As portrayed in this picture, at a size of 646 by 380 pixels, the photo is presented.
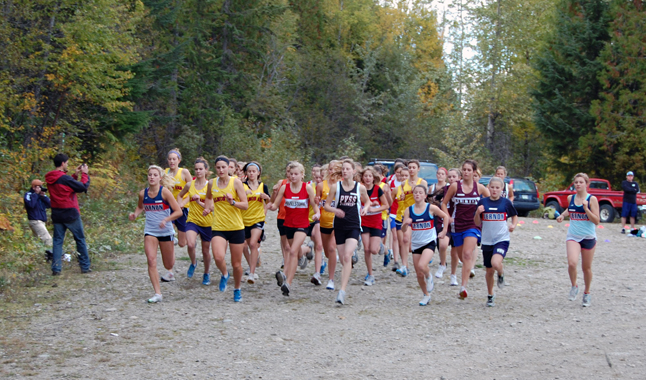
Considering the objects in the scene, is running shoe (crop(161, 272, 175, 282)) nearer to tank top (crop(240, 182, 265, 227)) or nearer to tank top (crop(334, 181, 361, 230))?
tank top (crop(240, 182, 265, 227))

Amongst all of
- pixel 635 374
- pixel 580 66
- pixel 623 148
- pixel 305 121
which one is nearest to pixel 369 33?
pixel 305 121

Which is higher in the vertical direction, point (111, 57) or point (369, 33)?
point (369, 33)

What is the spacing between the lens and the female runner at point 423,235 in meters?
8.73

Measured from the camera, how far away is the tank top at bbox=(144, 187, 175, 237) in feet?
28.3

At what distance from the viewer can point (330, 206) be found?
29.2 ft

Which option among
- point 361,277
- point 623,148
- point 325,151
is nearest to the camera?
point 361,277

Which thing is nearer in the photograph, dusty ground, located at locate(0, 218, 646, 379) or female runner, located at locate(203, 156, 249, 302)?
dusty ground, located at locate(0, 218, 646, 379)

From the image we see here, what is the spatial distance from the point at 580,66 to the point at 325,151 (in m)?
16.8

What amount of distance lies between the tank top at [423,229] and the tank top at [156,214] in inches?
136

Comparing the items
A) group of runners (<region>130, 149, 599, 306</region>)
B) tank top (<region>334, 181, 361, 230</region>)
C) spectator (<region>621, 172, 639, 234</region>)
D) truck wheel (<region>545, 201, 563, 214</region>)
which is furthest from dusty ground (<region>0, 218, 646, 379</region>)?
truck wheel (<region>545, 201, 563, 214</region>)

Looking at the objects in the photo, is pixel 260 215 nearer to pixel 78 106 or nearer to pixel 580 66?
pixel 78 106

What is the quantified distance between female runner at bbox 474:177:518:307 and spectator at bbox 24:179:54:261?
765 cm

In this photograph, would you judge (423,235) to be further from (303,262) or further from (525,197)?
(525,197)

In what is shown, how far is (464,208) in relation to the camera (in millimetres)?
9586
